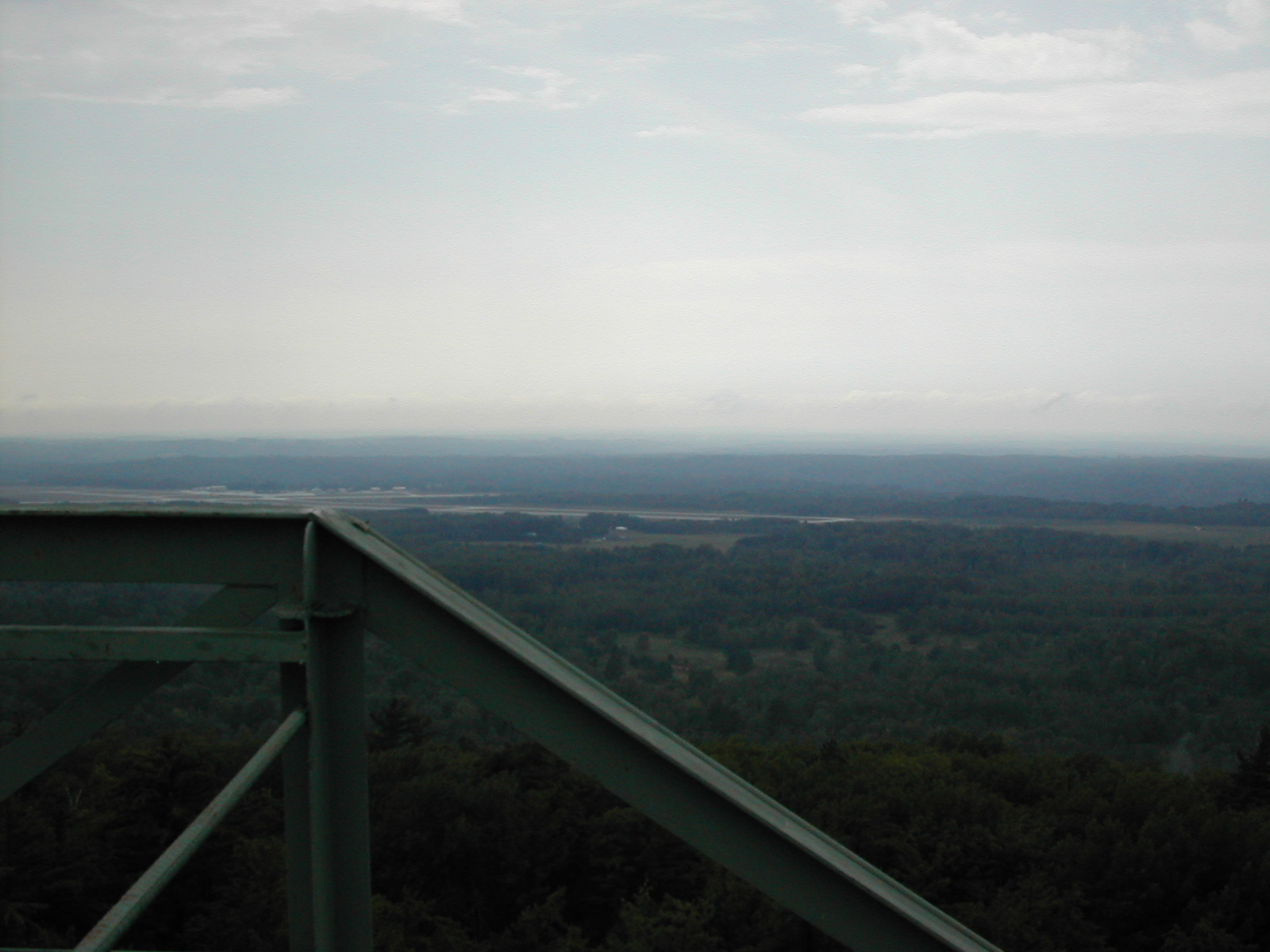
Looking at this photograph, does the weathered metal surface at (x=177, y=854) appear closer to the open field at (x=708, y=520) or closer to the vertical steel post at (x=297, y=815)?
the vertical steel post at (x=297, y=815)

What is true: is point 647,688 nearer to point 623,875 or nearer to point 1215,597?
point 623,875

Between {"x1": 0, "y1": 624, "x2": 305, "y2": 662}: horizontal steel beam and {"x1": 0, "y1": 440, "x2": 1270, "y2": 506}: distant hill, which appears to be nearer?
{"x1": 0, "y1": 624, "x2": 305, "y2": 662}: horizontal steel beam

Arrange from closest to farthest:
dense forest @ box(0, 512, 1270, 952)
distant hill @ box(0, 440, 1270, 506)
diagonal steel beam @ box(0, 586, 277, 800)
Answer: diagonal steel beam @ box(0, 586, 277, 800) → dense forest @ box(0, 512, 1270, 952) → distant hill @ box(0, 440, 1270, 506)

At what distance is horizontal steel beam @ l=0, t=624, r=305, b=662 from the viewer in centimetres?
194

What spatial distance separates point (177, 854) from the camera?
1.68 meters

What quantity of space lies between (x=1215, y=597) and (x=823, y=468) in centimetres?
9775

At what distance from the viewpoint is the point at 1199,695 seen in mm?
50656

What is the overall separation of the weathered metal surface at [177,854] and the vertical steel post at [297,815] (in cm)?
5

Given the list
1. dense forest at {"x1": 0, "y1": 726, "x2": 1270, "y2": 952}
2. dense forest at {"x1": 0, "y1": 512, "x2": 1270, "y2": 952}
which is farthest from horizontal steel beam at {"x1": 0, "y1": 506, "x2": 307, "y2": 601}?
dense forest at {"x1": 0, "y1": 726, "x2": 1270, "y2": 952}

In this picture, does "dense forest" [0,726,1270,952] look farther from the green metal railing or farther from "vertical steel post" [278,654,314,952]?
the green metal railing

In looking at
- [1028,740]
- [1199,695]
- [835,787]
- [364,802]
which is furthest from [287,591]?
[1199,695]

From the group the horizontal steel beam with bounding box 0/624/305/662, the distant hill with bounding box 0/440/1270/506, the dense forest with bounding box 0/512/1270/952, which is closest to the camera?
the horizontal steel beam with bounding box 0/624/305/662

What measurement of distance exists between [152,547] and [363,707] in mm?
619

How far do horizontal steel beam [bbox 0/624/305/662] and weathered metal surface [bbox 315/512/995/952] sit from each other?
0.66 feet
